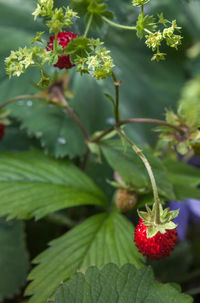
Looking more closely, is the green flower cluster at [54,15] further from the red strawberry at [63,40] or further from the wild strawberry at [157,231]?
the wild strawberry at [157,231]

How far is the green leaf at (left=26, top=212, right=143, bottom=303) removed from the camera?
0.70 m

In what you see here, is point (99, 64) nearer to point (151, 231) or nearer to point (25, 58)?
point (25, 58)

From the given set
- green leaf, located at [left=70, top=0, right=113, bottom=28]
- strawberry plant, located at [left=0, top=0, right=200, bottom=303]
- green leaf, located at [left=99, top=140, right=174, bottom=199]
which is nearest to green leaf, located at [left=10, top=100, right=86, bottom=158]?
strawberry plant, located at [left=0, top=0, right=200, bottom=303]

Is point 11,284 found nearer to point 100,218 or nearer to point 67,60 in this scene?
point 100,218

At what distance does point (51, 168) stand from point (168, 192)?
0.29 meters

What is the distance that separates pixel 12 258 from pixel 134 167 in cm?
41

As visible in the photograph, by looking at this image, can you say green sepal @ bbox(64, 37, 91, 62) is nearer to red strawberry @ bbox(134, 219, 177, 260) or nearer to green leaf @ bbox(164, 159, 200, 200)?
red strawberry @ bbox(134, 219, 177, 260)

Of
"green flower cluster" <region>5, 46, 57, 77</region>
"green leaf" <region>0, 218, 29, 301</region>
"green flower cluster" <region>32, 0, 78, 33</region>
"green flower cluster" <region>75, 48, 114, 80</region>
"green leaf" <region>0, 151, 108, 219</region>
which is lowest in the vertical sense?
"green leaf" <region>0, 218, 29, 301</region>

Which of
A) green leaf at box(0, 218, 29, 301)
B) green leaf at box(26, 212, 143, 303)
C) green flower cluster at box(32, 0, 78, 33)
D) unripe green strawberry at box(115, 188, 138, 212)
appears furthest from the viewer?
green leaf at box(0, 218, 29, 301)

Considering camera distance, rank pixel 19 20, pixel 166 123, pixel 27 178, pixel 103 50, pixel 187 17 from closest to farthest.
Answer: pixel 103 50 → pixel 166 123 → pixel 27 178 → pixel 19 20 → pixel 187 17

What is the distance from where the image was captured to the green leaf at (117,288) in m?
0.59

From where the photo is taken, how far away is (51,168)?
0.89 meters

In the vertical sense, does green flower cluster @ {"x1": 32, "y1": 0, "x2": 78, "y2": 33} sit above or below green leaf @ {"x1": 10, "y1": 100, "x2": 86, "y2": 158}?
above

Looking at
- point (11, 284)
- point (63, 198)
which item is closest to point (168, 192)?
point (63, 198)
